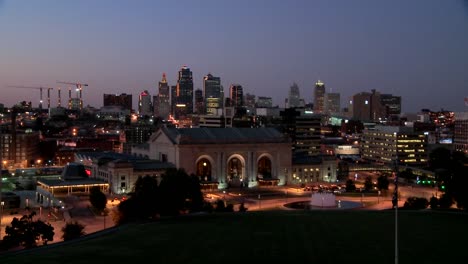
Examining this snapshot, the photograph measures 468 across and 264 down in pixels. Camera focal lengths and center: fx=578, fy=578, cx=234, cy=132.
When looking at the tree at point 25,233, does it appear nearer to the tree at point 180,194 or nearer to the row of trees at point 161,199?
the row of trees at point 161,199

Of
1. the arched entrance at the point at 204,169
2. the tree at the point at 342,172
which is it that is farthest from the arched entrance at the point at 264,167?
the tree at the point at 342,172

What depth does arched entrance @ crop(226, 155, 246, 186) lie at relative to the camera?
290 feet

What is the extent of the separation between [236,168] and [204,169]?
18.2ft

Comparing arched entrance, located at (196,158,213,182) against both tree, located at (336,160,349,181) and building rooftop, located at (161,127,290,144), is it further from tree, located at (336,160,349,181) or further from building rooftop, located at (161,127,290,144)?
tree, located at (336,160,349,181)

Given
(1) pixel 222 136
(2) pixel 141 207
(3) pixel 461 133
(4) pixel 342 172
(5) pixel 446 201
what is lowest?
(4) pixel 342 172

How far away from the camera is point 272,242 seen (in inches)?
1443

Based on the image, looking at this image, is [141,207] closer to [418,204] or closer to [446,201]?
[418,204]

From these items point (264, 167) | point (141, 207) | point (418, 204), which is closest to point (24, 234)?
point (141, 207)

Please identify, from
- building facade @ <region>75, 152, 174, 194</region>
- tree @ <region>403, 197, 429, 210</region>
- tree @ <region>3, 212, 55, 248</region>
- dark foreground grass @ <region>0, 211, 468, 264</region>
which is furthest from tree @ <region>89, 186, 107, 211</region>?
tree @ <region>403, 197, 429, 210</region>

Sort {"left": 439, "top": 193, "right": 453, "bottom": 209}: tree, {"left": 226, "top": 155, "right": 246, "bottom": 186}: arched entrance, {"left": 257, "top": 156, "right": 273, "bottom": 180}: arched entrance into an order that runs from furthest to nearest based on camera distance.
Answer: {"left": 257, "top": 156, "right": 273, "bottom": 180}: arched entrance
{"left": 226, "top": 155, "right": 246, "bottom": 186}: arched entrance
{"left": 439, "top": 193, "right": 453, "bottom": 209}: tree

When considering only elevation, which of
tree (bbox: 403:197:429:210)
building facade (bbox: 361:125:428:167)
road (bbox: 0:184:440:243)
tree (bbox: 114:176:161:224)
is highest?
building facade (bbox: 361:125:428:167)

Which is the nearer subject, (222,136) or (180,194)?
(180,194)

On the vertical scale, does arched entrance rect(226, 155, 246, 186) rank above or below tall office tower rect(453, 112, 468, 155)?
below

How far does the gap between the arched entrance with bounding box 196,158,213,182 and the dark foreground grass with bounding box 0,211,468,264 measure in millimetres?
37441
